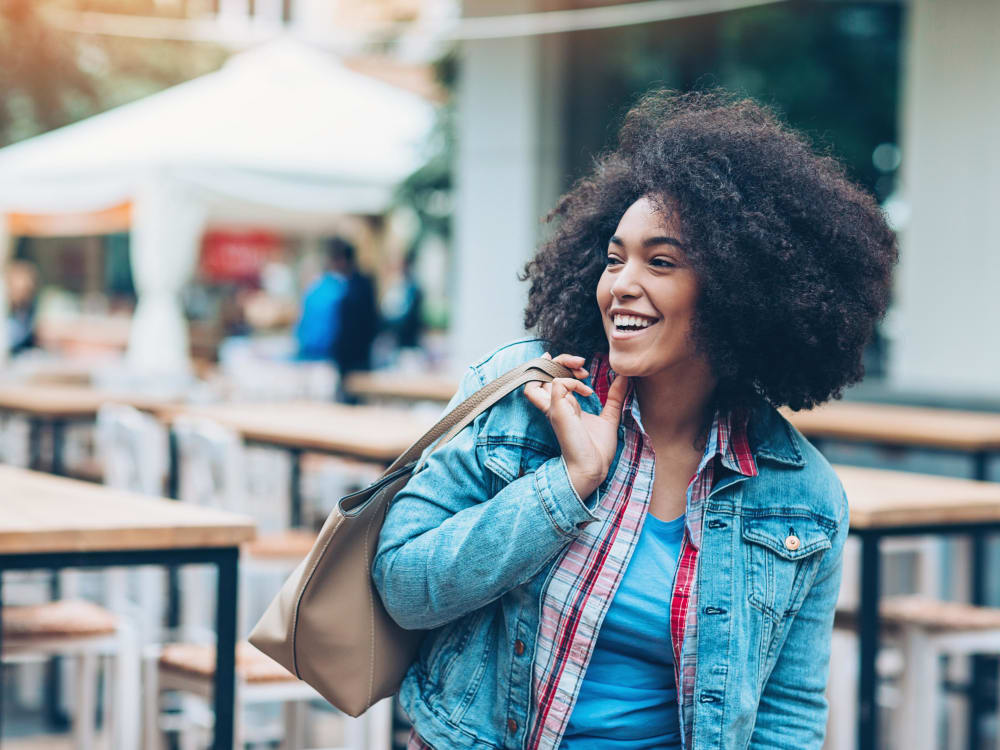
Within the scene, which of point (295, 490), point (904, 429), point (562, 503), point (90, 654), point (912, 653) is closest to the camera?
point (562, 503)

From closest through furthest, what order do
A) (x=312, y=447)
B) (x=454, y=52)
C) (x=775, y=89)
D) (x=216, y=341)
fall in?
1. (x=312, y=447)
2. (x=775, y=89)
3. (x=454, y=52)
4. (x=216, y=341)

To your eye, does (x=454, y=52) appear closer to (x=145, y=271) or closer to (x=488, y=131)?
(x=488, y=131)

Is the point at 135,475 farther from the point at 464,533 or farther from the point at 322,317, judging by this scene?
the point at 322,317

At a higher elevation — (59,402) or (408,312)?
(408,312)

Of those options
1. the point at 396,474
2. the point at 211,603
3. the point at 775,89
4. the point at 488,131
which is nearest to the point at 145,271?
the point at 488,131

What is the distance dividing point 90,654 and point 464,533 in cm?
232

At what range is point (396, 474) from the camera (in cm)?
213

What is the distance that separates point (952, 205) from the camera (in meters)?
8.34

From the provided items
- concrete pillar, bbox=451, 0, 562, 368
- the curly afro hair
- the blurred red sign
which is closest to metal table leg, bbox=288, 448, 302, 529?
the curly afro hair

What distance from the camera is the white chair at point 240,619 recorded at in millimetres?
3707

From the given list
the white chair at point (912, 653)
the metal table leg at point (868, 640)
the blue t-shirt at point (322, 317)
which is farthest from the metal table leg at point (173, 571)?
the blue t-shirt at point (322, 317)

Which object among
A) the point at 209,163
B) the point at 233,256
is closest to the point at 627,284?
the point at 209,163

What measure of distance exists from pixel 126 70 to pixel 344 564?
29.2m

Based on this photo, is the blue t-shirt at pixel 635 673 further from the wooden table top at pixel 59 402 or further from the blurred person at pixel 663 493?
the wooden table top at pixel 59 402
